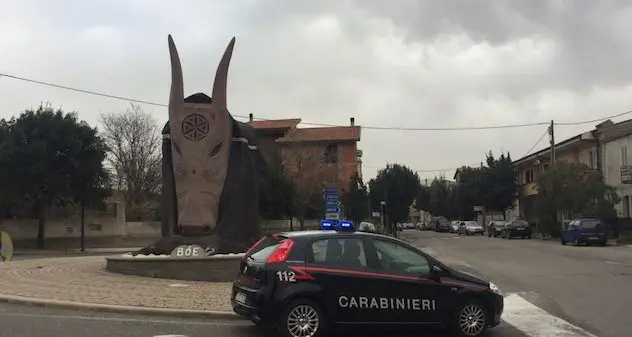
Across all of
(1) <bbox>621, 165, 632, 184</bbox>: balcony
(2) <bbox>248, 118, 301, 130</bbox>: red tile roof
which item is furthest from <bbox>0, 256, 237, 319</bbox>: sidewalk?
(2) <bbox>248, 118, 301, 130</bbox>: red tile roof

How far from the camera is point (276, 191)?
54312 mm

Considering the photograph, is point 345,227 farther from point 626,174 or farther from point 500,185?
point 500,185

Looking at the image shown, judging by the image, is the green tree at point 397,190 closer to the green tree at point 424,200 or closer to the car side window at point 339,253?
the green tree at point 424,200

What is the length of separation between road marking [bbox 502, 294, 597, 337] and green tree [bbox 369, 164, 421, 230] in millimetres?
57747

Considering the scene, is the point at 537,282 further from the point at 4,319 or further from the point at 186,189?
the point at 4,319

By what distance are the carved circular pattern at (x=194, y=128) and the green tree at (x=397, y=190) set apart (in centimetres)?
5117

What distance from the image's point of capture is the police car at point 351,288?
28.3 ft

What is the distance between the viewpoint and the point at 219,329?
32.0 ft

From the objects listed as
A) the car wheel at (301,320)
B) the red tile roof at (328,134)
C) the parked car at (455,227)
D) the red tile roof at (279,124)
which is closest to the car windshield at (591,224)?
the car wheel at (301,320)

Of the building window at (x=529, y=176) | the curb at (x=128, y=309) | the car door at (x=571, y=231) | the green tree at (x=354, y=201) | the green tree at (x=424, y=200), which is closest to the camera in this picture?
the curb at (x=128, y=309)

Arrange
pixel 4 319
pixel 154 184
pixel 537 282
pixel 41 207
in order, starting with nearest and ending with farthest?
pixel 4 319 → pixel 537 282 → pixel 41 207 → pixel 154 184

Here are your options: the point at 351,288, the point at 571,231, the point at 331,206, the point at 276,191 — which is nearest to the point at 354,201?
the point at 276,191

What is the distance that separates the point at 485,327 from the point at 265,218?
155 feet

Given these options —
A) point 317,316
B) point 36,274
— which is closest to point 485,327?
point 317,316
